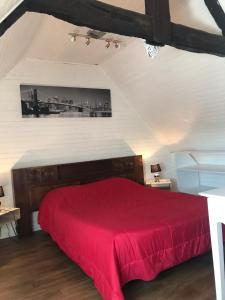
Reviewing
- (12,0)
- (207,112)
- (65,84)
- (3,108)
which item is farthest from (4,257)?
(207,112)

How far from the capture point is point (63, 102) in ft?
13.7

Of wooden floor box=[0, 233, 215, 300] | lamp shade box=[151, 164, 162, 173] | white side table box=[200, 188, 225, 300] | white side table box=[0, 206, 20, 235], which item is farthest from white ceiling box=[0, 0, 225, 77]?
wooden floor box=[0, 233, 215, 300]

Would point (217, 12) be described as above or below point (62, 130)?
above

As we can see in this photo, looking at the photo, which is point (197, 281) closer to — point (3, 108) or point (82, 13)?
point (82, 13)

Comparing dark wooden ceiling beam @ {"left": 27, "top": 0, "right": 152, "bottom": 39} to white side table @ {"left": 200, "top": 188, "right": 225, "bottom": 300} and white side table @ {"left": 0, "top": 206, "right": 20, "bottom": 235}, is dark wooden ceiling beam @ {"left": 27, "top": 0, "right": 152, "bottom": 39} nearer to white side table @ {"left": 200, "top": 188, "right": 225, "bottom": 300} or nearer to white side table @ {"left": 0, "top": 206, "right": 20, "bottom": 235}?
white side table @ {"left": 200, "top": 188, "right": 225, "bottom": 300}

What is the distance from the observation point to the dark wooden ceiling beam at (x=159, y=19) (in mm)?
1936

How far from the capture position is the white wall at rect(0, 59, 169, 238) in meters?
3.77

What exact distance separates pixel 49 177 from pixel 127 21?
8.70ft

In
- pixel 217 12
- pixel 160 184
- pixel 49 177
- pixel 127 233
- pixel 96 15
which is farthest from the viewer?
pixel 160 184

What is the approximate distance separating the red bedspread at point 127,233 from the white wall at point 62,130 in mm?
861

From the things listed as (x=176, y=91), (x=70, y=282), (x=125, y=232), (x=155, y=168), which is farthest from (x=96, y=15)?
(x=155, y=168)

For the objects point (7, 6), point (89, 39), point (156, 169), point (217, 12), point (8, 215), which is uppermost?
point (89, 39)

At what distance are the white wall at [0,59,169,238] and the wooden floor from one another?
3.70 feet

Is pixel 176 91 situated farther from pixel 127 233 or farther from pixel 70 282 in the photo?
pixel 70 282
